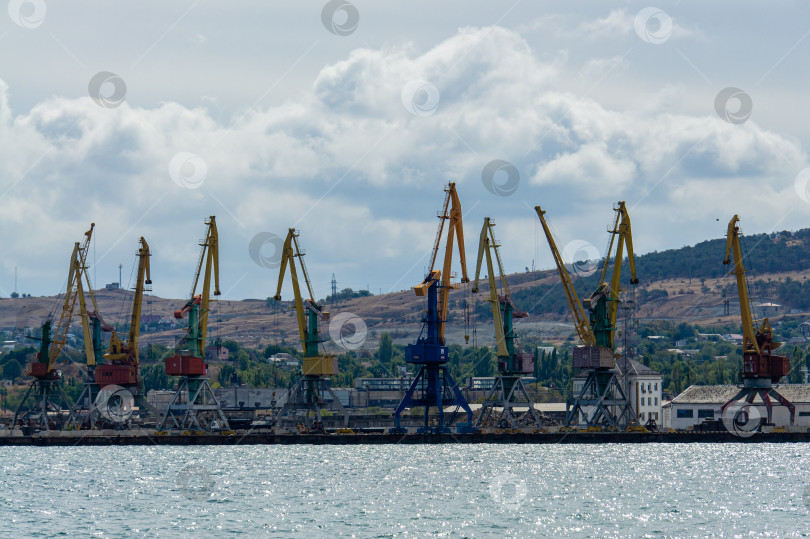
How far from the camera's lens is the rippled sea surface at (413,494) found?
2267 inches

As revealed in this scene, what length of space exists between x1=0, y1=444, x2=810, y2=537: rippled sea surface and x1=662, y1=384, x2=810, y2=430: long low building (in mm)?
30586

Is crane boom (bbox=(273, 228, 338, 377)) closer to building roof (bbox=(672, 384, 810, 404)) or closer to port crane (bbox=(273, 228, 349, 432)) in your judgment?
port crane (bbox=(273, 228, 349, 432))

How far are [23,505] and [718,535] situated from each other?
36624 mm

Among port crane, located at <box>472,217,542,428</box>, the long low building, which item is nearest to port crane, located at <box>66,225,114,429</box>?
port crane, located at <box>472,217,542,428</box>

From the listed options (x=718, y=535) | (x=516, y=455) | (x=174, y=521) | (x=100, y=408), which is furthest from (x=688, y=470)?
(x=100, y=408)

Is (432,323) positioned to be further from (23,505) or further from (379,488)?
(23,505)

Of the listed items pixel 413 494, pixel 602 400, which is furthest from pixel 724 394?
pixel 413 494

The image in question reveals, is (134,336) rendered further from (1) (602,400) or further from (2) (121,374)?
(1) (602,400)

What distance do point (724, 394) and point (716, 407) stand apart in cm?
241

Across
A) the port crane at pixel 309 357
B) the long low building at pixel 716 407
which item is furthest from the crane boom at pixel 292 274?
the long low building at pixel 716 407

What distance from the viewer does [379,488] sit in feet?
242

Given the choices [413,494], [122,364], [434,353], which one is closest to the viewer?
[413,494]

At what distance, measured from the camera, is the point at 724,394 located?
148500 mm

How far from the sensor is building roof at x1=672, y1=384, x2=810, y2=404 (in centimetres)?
14212
